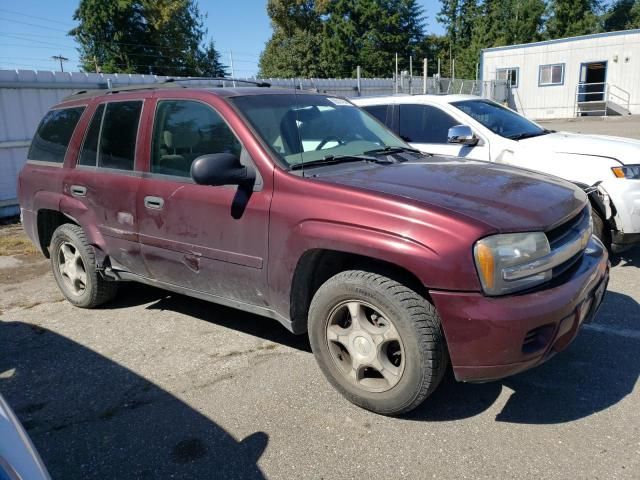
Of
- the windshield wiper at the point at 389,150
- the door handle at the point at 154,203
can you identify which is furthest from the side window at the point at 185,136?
the windshield wiper at the point at 389,150

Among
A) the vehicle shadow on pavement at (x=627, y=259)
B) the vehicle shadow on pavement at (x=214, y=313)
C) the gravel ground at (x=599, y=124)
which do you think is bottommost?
the gravel ground at (x=599, y=124)

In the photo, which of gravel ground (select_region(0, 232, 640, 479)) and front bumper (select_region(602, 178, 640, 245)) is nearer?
gravel ground (select_region(0, 232, 640, 479))

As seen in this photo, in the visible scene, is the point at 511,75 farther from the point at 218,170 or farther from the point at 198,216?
the point at 218,170

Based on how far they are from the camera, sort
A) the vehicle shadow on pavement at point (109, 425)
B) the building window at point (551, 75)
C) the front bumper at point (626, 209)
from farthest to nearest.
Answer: the building window at point (551, 75), the front bumper at point (626, 209), the vehicle shadow on pavement at point (109, 425)

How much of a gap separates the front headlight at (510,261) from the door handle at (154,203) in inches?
86.8

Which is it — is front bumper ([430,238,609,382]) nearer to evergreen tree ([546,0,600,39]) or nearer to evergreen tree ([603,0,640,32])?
evergreen tree ([546,0,600,39])

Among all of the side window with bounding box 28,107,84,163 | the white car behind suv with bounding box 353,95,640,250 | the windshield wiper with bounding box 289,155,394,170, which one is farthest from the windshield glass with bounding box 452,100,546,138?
the side window with bounding box 28,107,84,163

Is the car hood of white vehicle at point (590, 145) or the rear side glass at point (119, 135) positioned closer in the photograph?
the rear side glass at point (119, 135)

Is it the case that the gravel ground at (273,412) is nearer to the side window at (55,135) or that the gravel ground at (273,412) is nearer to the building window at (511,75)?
the side window at (55,135)

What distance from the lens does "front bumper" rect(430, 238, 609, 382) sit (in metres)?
2.49

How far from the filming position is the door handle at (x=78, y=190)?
14.1ft

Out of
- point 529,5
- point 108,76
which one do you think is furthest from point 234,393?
point 529,5

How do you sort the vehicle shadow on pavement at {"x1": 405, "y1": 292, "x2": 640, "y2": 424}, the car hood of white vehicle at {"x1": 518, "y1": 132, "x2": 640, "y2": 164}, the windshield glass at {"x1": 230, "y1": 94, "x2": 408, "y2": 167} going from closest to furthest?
1. the vehicle shadow on pavement at {"x1": 405, "y1": 292, "x2": 640, "y2": 424}
2. the windshield glass at {"x1": 230, "y1": 94, "x2": 408, "y2": 167}
3. the car hood of white vehicle at {"x1": 518, "y1": 132, "x2": 640, "y2": 164}

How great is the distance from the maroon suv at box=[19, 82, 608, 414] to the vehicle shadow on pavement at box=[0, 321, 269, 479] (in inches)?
28.2
